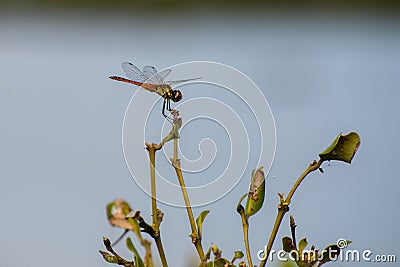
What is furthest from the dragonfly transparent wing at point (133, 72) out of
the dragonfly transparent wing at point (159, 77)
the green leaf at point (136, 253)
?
the green leaf at point (136, 253)

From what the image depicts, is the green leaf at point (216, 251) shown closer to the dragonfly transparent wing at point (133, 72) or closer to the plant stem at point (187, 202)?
the plant stem at point (187, 202)

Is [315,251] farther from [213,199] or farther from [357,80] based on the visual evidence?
[357,80]

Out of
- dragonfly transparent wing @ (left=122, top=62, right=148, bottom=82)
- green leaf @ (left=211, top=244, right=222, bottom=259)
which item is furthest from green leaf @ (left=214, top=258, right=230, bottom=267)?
dragonfly transparent wing @ (left=122, top=62, right=148, bottom=82)

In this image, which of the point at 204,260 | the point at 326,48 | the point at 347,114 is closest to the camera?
the point at 204,260

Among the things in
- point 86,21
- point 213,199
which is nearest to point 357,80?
point 86,21

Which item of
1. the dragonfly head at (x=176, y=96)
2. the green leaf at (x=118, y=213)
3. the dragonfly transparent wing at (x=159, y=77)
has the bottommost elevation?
the green leaf at (x=118, y=213)

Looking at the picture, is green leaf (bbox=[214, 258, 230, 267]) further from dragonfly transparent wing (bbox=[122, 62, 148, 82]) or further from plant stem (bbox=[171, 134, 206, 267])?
dragonfly transparent wing (bbox=[122, 62, 148, 82])

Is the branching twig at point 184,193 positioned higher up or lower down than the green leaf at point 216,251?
higher up
